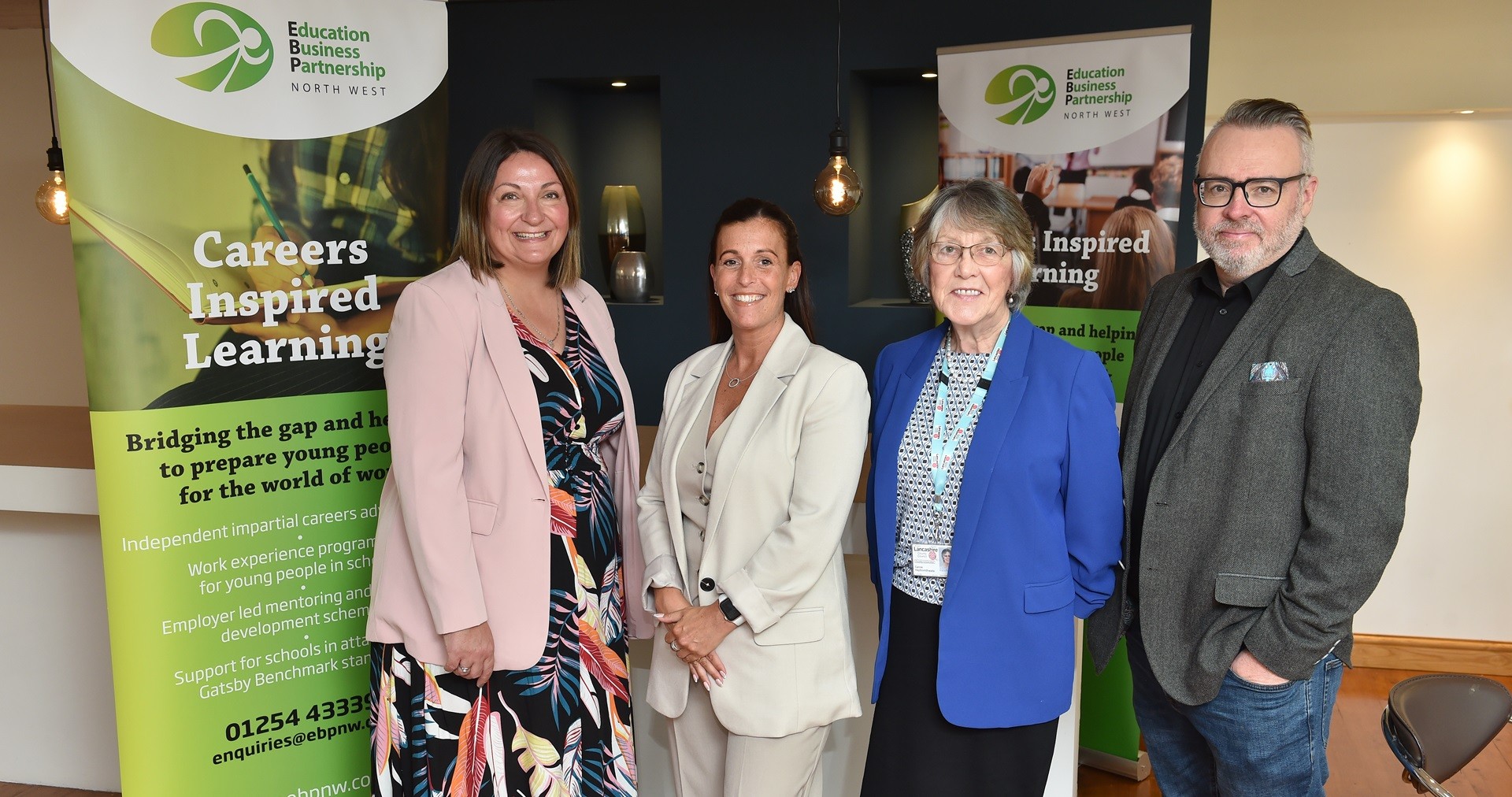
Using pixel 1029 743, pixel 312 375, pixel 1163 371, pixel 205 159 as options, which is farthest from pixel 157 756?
pixel 1163 371

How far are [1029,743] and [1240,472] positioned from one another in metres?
0.64

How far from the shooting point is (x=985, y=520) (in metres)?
1.84

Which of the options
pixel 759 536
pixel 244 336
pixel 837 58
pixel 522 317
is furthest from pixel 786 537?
pixel 837 58

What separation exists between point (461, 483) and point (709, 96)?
392cm

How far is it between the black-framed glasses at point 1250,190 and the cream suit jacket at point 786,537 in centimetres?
74

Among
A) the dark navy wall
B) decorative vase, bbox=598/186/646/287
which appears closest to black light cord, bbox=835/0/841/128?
the dark navy wall

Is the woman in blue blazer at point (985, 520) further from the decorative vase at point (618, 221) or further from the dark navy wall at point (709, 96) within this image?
the decorative vase at point (618, 221)

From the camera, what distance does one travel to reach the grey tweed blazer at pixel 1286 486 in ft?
5.52

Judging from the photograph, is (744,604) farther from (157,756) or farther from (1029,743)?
(157,756)

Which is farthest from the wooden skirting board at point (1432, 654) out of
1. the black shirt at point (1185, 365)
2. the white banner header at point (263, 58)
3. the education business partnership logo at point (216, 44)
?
the education business partnership logo at point (216, 44)

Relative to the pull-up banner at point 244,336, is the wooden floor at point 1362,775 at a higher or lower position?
lower

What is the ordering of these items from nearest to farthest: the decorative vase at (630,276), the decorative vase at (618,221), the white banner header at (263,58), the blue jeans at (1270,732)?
the blue jeans at (1270,732) → the white banner header at (263,58) → the decorative vase at (630,276) → the decorative vase at (618,221)

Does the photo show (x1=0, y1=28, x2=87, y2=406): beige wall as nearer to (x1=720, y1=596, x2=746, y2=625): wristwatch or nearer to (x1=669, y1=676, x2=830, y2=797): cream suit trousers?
(x1=669, y1=676, x2=830, y2=797): cream suit trousers

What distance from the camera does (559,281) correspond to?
7.32 feet
